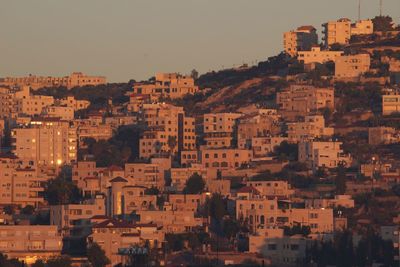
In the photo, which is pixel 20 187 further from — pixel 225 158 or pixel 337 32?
pixel 337 32

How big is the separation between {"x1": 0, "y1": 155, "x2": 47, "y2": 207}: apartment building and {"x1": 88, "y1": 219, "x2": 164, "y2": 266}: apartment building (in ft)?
31.5

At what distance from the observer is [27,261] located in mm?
80875

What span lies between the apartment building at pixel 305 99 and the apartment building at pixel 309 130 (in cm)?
320

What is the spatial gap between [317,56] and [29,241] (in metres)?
31.3

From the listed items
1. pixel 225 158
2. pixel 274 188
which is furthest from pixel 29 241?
pixel 225 158

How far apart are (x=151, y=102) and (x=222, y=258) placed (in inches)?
1193

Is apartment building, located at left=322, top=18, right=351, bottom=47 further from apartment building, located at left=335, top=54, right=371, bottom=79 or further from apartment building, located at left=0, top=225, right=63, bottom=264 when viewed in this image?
apartment building, located at left=0, top=225, right=63, bottom=264

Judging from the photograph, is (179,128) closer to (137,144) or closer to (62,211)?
(137,144)

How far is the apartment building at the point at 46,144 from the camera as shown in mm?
98062

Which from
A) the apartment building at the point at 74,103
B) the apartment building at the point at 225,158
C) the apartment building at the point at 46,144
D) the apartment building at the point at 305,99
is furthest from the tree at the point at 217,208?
the apartment building at the point at 74,103

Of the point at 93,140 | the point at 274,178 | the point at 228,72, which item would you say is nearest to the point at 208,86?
the point at 228,72

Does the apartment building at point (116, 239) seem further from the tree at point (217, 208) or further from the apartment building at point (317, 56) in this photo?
the apartment building at point (317, 56)

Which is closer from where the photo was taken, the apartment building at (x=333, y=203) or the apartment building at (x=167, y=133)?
the apartment building at (x=333, y=203)

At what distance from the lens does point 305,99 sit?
101625 millimetres
